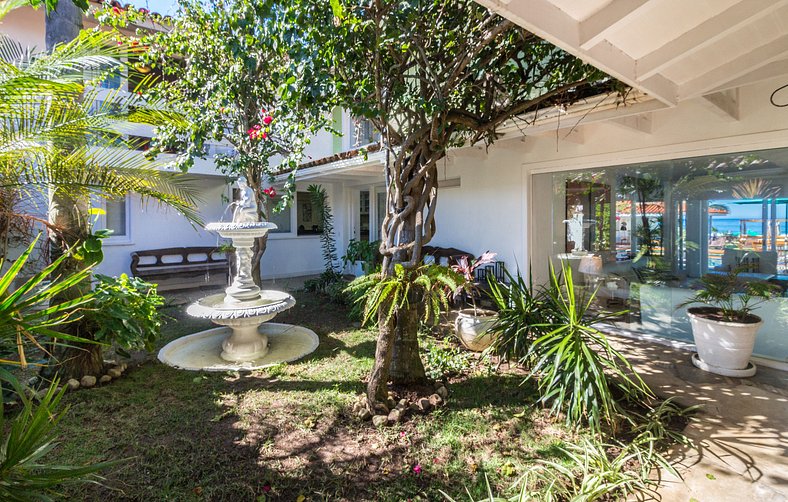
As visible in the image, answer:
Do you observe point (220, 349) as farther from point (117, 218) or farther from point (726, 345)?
point (117, 218)

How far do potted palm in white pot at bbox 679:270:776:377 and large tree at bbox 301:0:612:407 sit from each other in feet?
10.1

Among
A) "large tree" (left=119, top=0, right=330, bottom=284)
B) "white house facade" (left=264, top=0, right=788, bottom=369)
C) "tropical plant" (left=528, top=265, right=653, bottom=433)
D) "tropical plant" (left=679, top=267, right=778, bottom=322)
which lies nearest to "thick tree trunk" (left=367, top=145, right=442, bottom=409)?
"large tree" (left=119, top=0, right=330, bottom=284)

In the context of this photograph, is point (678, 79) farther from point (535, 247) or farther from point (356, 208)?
point (356, 208)

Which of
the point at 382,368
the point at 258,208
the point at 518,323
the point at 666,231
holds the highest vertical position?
the point at 258,208

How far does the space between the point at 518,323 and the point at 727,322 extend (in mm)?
2667

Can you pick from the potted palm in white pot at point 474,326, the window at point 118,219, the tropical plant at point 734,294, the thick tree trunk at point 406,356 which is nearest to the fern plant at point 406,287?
the thick tree trunk at point 406,356

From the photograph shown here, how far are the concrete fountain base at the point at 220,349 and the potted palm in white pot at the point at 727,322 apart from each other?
5025mm

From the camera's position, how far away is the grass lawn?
2.69 metres

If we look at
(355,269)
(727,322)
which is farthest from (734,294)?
(355,269)

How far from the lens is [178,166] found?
5.43m

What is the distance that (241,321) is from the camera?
506 cm

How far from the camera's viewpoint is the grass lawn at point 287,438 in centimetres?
269

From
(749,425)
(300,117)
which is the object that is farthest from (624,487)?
(300,117)

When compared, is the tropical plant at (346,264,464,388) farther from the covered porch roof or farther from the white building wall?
the white building wall
